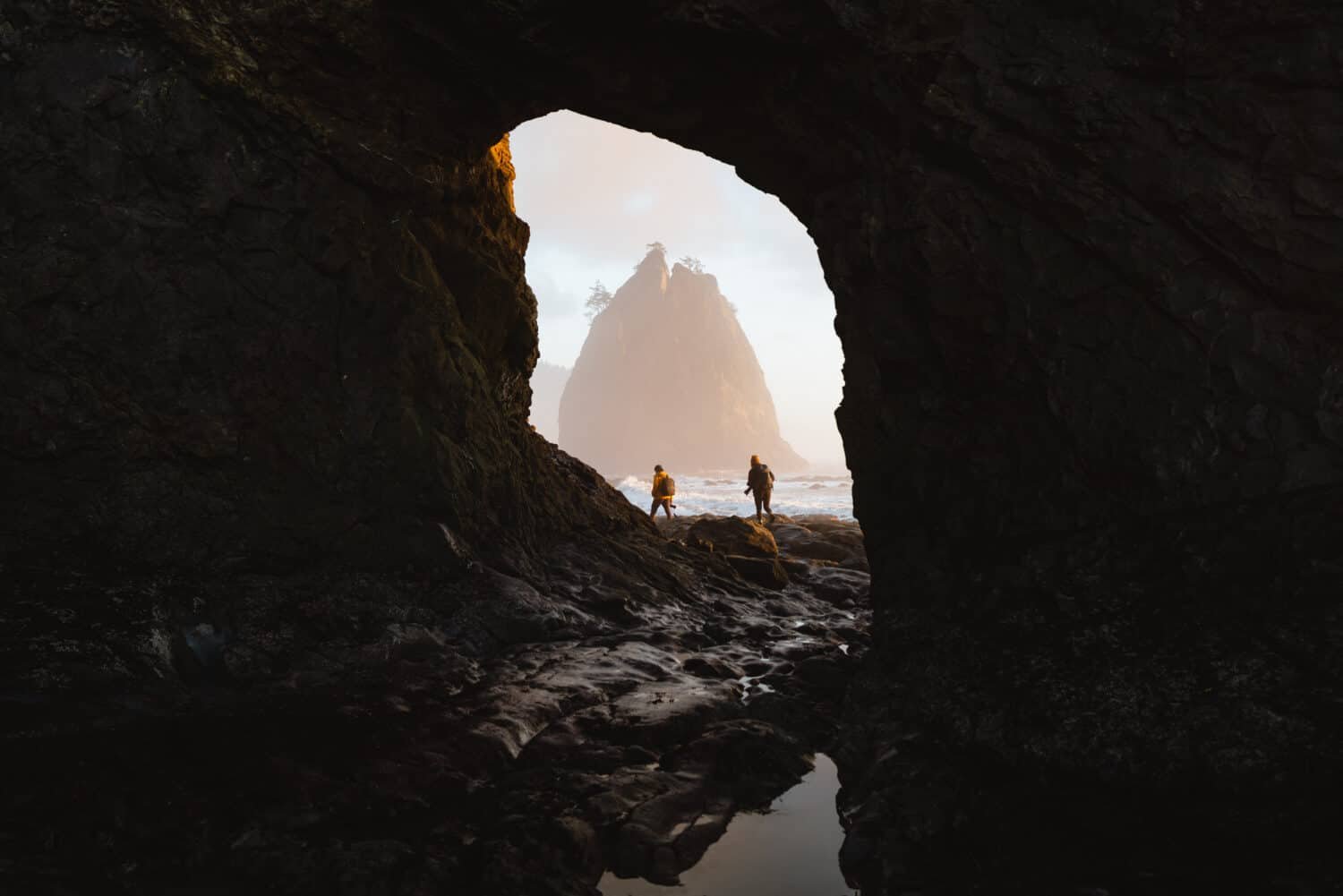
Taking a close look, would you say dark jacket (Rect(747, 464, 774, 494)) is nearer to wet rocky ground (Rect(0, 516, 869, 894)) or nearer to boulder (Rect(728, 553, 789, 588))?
boulder (Rect(728, 553, 789, 588))

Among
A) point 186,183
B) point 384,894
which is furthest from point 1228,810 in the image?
point 186,183

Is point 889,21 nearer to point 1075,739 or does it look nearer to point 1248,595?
point 1248,595

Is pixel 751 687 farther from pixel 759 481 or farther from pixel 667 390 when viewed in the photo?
pixel 667 390

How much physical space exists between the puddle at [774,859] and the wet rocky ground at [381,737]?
147 millimetres

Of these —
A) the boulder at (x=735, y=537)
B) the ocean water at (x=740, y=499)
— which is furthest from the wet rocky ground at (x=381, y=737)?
the ocean water at (x=740, y=499)

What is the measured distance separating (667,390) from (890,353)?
14185cm

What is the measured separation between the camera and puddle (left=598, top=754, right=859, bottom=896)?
5.11m

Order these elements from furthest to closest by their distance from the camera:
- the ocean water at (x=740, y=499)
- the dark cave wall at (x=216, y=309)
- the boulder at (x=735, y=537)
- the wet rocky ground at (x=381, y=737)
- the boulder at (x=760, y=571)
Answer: the ocean water at (x=740, y=499) < the boulder at (x=735, y=537) < the boulder at (x=760, y=571) < the dark cave wall at (x=216, y=309) < the wet rocky ground at (x=381, y=737)

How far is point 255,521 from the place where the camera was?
9633 millimetres

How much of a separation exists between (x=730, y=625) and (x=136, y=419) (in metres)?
9.27

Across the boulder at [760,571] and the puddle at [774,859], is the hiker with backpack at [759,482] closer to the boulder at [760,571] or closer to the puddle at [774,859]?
the boulder at [760,571]

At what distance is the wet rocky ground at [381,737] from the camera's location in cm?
508

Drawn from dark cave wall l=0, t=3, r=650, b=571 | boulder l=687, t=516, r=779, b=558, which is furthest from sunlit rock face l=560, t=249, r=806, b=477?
dark cave wall l=0, t=3, r=650, b=571

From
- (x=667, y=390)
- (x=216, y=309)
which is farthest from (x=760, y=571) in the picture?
(x=667, y=390)
